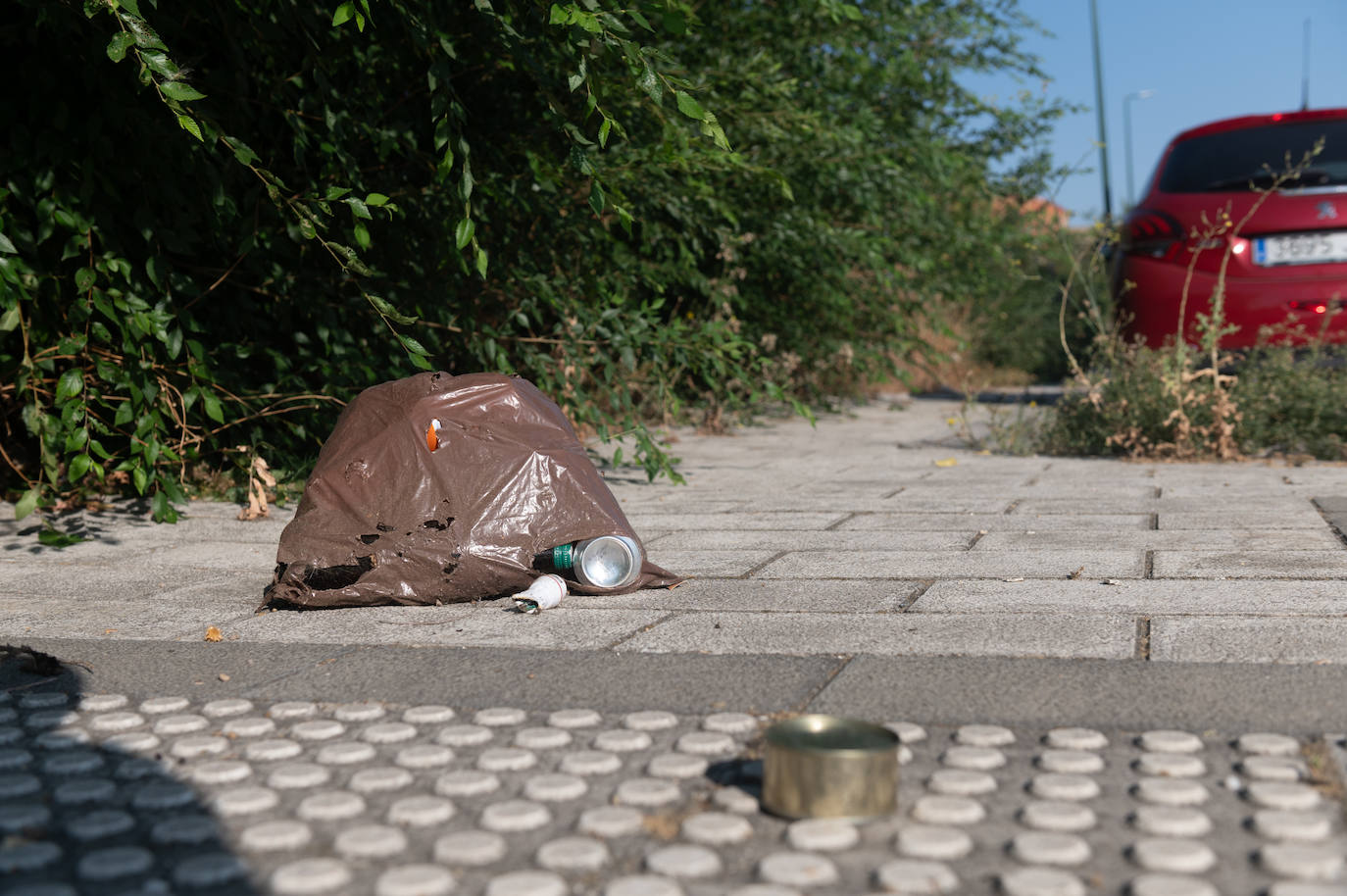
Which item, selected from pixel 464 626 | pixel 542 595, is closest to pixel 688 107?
pixel 542 595

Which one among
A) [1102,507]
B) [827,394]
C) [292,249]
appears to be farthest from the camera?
[827,394]

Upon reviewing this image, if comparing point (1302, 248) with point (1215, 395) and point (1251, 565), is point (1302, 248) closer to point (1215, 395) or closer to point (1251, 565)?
point (1215, 395)

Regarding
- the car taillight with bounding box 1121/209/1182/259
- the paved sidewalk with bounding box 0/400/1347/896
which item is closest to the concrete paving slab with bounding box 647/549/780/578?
the paved sidewalk with bounding box 0/400/1347/896

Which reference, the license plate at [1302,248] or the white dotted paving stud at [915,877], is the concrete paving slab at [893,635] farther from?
the license plate at [1302,248]

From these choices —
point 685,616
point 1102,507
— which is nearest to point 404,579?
point 685,616

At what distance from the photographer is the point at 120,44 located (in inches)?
127

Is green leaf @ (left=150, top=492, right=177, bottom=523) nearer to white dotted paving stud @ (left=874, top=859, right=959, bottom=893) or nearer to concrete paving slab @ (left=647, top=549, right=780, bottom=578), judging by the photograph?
concrete paving slab @ (left=647, top=549, right=780, bottom=578)

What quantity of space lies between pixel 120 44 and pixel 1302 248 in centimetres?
570

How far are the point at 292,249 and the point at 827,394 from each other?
6.57 m

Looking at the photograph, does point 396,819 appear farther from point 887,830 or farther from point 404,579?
point 404,579

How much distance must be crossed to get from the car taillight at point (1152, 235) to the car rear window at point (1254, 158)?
20 cm

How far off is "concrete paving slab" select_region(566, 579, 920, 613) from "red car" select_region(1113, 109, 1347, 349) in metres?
Result: 3.73

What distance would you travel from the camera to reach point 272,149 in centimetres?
475

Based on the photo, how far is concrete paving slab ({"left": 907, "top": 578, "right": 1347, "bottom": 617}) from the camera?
2.88m
